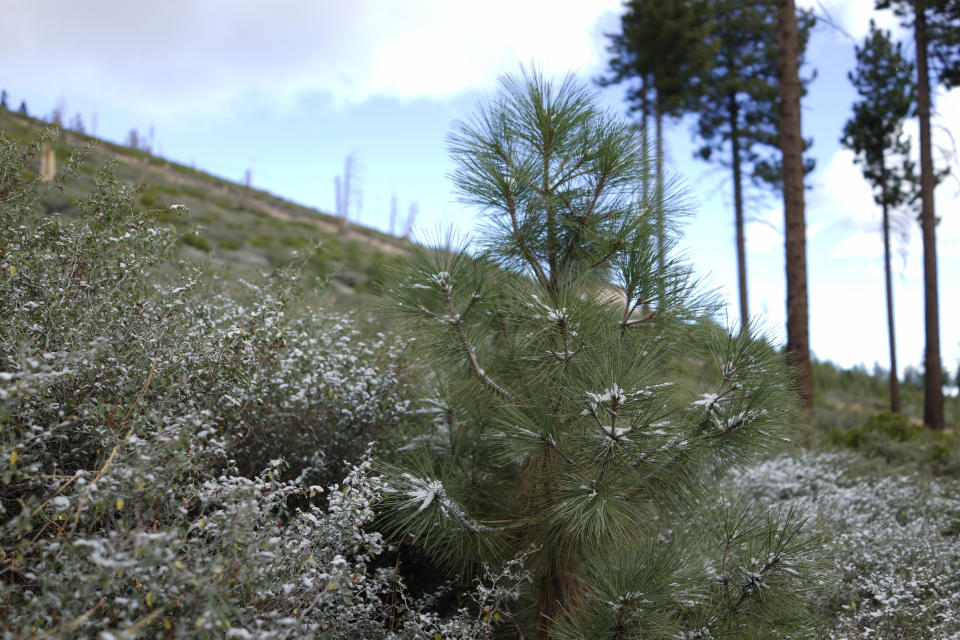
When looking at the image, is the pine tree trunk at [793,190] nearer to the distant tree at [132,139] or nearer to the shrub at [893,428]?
the shrub at [893,428]

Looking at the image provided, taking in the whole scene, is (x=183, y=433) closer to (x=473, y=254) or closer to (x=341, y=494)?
(x=341, y=494)

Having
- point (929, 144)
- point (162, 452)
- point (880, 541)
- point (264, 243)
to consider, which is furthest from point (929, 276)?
point (264, 243)

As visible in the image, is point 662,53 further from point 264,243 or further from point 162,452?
point 162,452

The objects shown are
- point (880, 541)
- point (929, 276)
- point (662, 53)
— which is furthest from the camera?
point (662, 53)

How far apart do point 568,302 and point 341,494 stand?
50.2 inches

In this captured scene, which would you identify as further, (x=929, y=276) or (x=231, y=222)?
(x=231, y=222)

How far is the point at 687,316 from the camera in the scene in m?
3.08

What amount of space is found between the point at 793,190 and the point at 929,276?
6500 mm

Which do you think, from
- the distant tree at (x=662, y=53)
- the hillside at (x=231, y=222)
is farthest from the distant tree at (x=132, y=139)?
the distant tree at (x=662, y=53)

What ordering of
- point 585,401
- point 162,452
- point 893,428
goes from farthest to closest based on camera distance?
point 893,428
point 585,401
point 162,452

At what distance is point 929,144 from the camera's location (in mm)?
11555

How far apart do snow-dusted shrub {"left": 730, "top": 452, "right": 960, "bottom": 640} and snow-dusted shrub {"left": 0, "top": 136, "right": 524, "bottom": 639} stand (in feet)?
7.09

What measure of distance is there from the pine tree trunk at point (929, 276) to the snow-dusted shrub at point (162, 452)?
1142 cm

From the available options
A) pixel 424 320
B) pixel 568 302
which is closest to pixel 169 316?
pixel 424 320
